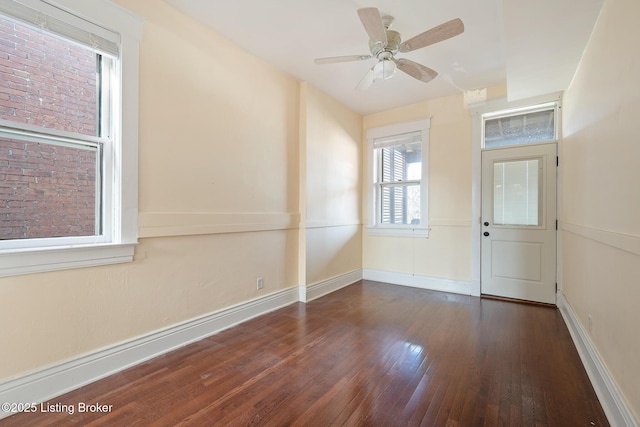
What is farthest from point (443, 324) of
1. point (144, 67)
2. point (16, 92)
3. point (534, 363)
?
point (16, 92)

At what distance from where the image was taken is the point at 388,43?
2352 mm

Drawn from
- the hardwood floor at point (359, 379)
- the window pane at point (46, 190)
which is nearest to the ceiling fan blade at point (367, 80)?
the window pane at point (46, 190)

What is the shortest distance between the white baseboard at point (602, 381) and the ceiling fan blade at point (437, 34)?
2.34 metres

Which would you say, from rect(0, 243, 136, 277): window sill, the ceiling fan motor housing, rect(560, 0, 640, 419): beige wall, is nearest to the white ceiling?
the ceiling fan motor housing

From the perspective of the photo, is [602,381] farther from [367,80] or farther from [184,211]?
[184,211]

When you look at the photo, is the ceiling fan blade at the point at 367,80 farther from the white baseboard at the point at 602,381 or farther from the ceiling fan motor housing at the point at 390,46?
the white baseboard at the point at 602,381

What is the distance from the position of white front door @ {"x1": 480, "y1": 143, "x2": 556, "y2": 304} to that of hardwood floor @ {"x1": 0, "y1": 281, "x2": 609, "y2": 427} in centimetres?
63

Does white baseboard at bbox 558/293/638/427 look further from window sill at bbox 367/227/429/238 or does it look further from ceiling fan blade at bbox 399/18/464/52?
ceiling fan blade at bbox 399/18/464/52

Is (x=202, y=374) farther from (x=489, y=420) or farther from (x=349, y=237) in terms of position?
(x=349, y=237)

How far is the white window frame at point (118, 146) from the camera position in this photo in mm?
1863

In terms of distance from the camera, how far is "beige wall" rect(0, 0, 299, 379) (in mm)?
1766

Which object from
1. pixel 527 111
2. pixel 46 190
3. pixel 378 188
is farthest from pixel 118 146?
pixel 527 111

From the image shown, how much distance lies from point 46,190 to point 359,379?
2412mm

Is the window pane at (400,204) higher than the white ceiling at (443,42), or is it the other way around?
the white ceiling at (443,42)
